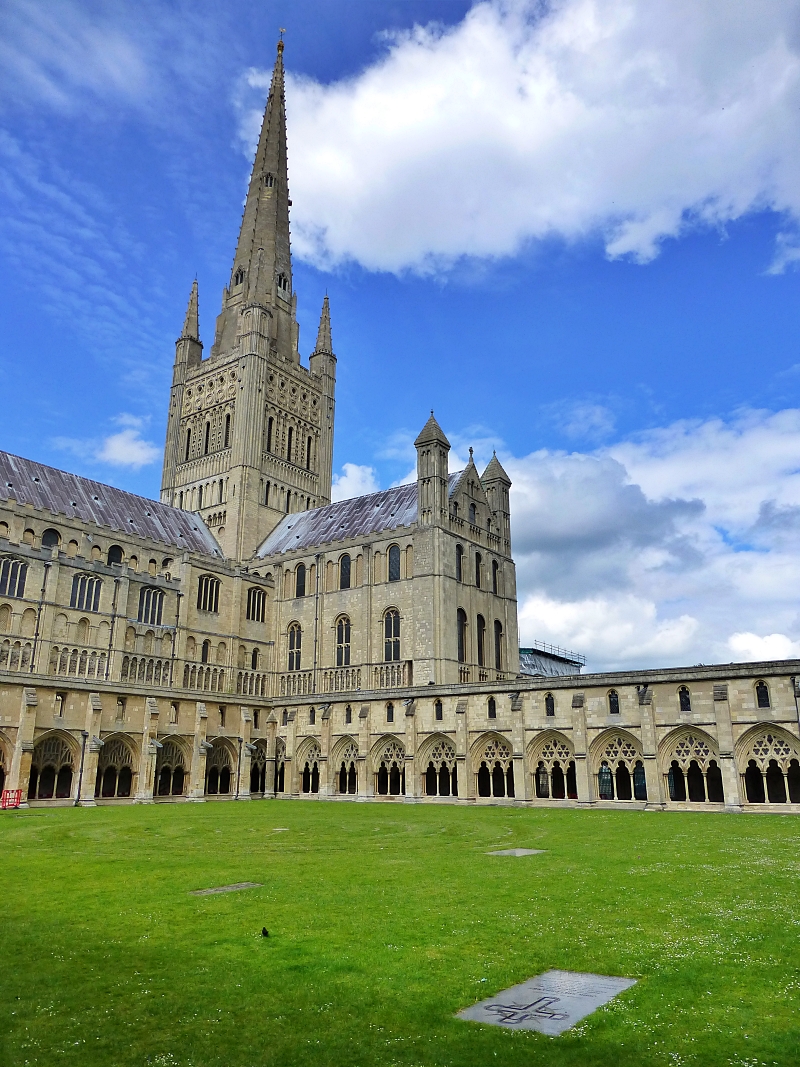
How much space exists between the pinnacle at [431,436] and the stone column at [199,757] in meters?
26.0

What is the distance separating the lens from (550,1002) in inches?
338

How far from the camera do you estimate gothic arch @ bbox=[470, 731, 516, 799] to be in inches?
1826

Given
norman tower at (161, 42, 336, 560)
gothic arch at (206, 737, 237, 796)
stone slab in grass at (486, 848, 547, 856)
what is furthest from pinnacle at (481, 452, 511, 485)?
stone slab in grass at (486, 848, 547, 856)

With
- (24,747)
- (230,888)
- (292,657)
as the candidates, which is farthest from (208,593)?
(230,888)

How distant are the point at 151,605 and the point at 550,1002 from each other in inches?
2146

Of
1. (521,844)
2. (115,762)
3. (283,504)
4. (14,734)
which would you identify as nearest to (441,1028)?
(521,844)

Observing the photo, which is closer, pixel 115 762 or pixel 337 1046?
pixel 337 1046

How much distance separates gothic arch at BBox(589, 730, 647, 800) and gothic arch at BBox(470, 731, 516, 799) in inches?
212

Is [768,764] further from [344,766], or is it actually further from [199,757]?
[199,757]

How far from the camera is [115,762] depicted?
5022 cm

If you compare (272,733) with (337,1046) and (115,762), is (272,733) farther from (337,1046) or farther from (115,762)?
(337,1046)

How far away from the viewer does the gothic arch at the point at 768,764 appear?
37.1 meters

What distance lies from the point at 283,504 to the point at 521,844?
5939 cm

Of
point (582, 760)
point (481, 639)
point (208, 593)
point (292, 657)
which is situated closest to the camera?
point (582, 760)
